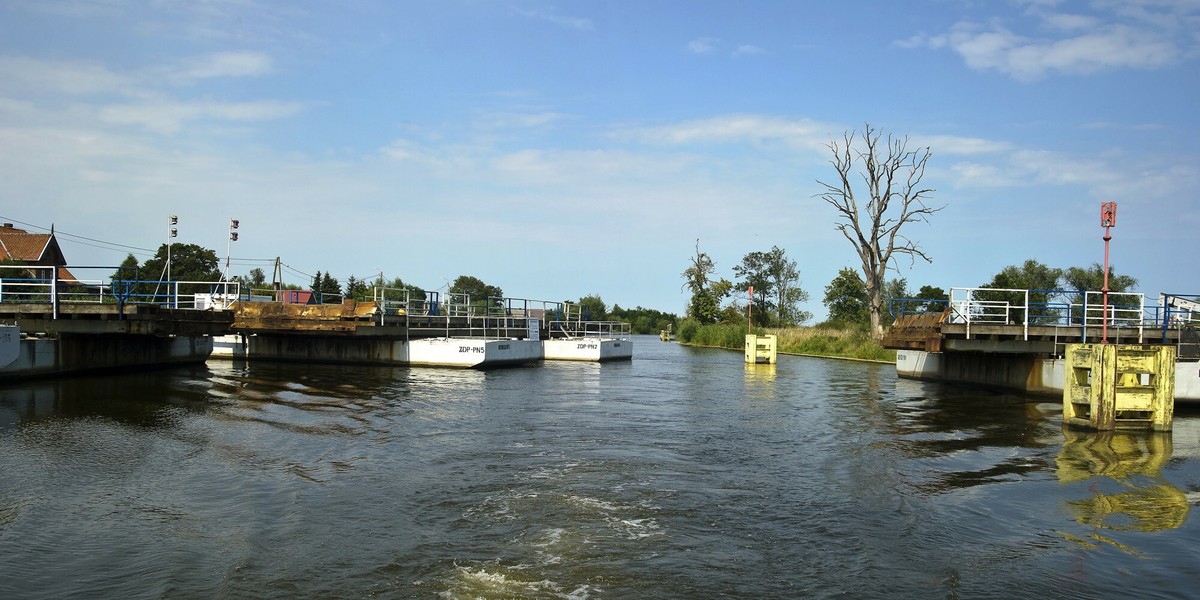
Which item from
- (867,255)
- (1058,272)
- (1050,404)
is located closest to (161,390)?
(1050,404)

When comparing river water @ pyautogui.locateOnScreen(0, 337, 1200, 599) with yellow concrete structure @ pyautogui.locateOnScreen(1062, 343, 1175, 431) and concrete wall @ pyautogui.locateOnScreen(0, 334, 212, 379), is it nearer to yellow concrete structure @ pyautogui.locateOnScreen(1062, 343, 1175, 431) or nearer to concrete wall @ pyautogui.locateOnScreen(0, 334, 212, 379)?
yellow concrete structure @ pyautogui.locateOnScreen(1062, 343, 1175, 431)

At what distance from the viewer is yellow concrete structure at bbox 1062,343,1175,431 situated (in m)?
14.8

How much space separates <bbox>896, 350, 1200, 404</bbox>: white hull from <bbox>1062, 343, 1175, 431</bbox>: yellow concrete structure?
5.26 m

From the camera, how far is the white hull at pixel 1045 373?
19.7m

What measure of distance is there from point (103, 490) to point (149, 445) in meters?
3.53

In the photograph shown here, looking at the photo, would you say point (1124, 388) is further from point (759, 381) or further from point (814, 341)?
point (814, 341)

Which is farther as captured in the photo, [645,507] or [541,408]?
[541,408]

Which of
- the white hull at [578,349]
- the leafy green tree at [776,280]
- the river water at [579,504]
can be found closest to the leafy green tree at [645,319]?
the leafy green tree at [776,280]

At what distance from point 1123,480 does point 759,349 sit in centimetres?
2892

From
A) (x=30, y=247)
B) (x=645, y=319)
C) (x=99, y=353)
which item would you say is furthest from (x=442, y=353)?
(x=645, y=319)

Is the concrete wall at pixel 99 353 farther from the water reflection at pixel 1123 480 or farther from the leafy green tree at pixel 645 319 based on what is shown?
the leafy green tree at pixel 645 319

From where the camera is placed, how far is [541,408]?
1883 cm

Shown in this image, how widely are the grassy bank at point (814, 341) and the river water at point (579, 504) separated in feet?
89.1

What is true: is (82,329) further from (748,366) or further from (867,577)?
(748,366)
